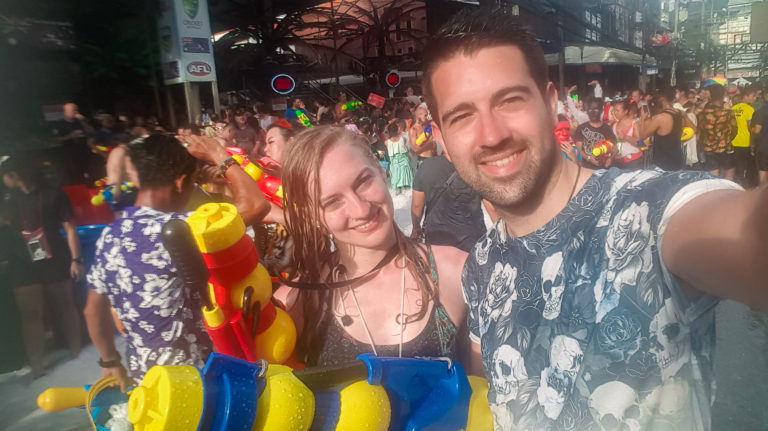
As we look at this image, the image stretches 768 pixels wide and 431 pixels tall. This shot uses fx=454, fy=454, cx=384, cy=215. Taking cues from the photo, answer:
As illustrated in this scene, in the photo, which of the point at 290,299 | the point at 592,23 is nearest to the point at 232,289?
the point at 290,299

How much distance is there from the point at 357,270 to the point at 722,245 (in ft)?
3.25

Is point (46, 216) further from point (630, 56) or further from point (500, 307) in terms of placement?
point (630, 56)

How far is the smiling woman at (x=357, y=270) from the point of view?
1296 mm

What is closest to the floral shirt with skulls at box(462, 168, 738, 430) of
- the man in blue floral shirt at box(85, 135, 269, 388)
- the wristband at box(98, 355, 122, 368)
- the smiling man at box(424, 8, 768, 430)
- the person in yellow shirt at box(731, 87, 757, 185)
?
the smiling man at box(424, 8, 768, 430)

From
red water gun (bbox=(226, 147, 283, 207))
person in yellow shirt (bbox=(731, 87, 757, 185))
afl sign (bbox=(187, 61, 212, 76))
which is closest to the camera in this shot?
red water gun (bbox=(226, 147, 283, 207))

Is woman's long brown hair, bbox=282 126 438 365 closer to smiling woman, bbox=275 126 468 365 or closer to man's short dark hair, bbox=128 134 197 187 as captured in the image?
smiling woman, bbox=275 126 468 365

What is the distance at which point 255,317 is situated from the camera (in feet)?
3.89

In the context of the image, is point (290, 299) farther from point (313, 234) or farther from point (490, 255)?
point (490, 255)

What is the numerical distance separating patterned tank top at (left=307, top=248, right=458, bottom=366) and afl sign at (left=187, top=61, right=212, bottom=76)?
455cm

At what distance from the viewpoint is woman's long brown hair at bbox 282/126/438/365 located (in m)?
1.32

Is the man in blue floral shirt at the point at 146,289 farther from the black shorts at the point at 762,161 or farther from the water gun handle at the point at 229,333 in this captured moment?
the black shorts at the point at 762,161

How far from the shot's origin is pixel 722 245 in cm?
59

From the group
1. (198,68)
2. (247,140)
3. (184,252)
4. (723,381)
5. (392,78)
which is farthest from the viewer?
(392,78)

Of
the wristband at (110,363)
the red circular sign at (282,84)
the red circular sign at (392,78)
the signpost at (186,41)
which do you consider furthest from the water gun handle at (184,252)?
the red circular sign at (392,78)
